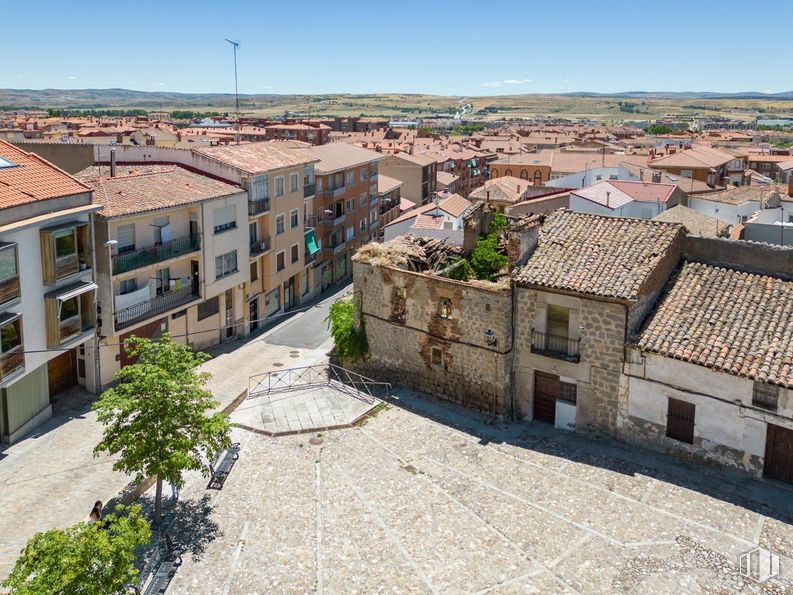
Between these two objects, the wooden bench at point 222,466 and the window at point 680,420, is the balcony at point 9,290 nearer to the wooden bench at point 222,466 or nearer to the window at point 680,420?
the wooden bench at point 222,466

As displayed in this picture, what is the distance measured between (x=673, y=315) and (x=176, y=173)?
28.5 m

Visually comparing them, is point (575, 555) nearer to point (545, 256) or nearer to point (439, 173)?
point (545, 256)

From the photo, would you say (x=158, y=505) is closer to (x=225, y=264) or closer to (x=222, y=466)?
(x=222, y=466)

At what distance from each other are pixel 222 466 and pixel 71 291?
1043 cm

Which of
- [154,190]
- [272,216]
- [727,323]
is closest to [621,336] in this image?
[727,323]

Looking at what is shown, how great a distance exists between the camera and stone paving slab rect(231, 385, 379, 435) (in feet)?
97.5

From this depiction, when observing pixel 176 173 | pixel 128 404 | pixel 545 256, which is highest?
pixel 176 173

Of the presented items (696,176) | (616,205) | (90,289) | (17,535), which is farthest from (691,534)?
(696,176)

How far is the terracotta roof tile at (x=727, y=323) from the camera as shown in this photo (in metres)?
24.3

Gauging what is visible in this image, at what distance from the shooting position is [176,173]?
138ft

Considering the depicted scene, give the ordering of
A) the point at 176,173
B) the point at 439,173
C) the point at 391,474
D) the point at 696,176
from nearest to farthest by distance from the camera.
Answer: the point at 391,474 → the point at 176,173 → the point at 696,176 → the point at 439,173

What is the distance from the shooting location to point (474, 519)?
22.8 metres

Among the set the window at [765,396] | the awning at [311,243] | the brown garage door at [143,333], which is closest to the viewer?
the window at [765,396]

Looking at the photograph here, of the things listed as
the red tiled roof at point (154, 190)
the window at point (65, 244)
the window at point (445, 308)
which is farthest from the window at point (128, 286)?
the window at point (445, 308)
